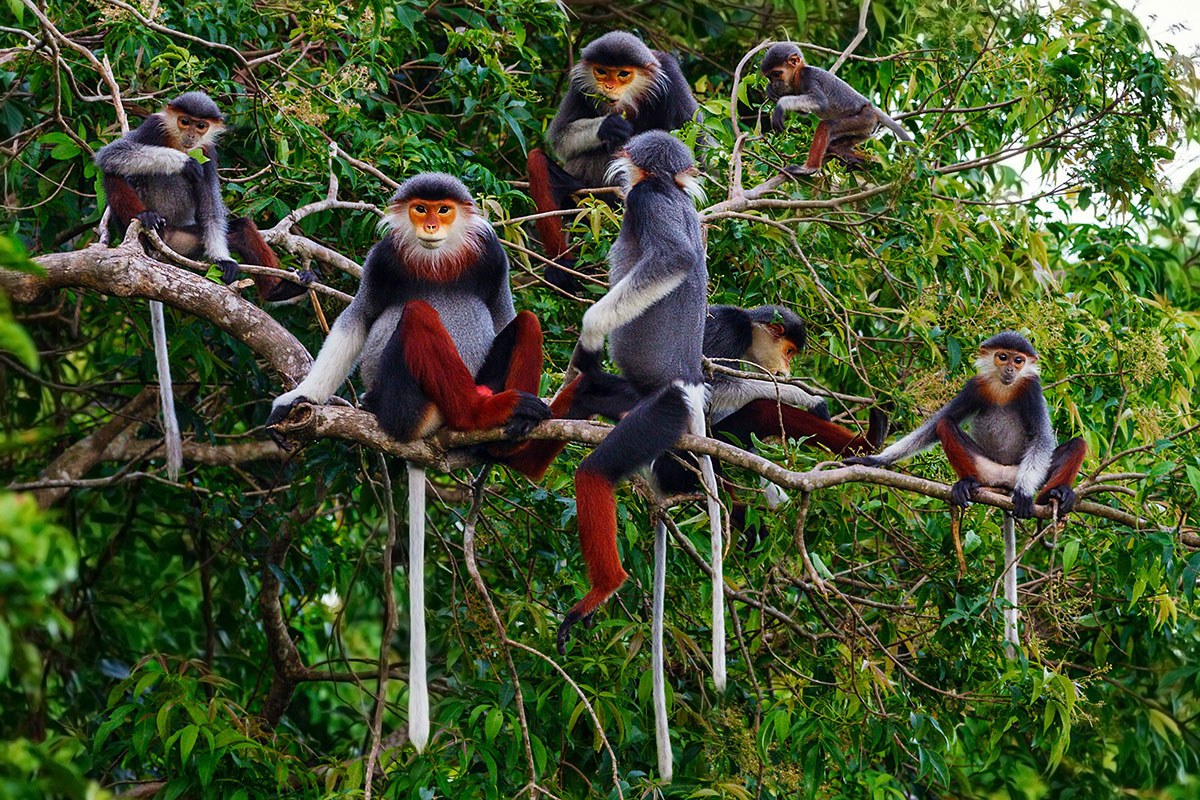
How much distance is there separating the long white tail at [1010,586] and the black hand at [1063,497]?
0.62ft

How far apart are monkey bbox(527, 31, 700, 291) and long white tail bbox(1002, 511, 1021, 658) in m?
2.05

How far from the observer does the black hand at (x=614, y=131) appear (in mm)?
5055

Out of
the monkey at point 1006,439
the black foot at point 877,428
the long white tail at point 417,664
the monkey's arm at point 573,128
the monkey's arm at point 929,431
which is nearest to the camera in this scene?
the long white tail at point 417,664

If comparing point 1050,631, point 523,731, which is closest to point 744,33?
point 1050,631

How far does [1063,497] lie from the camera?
3.51 metres

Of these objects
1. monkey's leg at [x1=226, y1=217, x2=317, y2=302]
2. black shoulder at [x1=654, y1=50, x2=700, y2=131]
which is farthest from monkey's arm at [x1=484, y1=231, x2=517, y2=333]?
black shoulder at [x1=654, y1=50, x2=700, y2=131]

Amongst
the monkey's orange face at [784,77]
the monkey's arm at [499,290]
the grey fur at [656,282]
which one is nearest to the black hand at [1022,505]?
the grey fur at [656,282]

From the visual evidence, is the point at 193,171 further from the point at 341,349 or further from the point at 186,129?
the point at 341,349

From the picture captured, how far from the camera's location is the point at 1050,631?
4.27 metres

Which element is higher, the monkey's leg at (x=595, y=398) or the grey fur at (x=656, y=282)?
the grey fur at (x=656, y=282)

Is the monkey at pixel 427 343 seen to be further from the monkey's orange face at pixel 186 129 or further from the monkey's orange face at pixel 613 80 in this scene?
the monkey's orange face at pixel 613 80

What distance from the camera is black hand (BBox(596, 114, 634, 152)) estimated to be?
505 cm

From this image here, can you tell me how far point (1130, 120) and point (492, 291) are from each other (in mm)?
Result: 2300

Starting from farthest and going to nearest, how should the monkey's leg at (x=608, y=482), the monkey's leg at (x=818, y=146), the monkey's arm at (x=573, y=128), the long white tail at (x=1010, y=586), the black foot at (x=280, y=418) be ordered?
the monkey's arm at (x=573, y=128), the monkey's leg at (x=818, y=146), the long white tail at (x=1010, y=586), the monkey's leg at (x=608, y=482), the black foot at (x=280, y=418)
